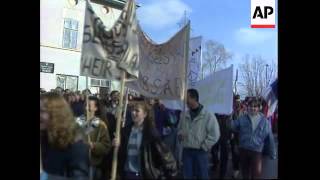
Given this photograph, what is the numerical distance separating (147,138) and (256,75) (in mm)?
1426

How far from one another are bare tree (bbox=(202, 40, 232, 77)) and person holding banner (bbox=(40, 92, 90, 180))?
5.57ft

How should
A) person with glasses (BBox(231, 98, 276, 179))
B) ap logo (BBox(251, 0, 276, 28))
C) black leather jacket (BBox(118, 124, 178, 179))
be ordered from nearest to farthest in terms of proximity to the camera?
ap logo (BBox(251, 0, 276, 28)) → person with glasses (BBox(231, 98, 276, 179)) → black leather jacket (BBox(118, 124, 178, 179))

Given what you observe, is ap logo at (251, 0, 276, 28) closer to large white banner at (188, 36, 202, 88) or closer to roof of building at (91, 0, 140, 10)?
large white banner at (188, 36, 202, 88)

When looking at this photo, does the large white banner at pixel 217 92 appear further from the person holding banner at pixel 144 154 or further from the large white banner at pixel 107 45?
the large white banner at pixel 107 45

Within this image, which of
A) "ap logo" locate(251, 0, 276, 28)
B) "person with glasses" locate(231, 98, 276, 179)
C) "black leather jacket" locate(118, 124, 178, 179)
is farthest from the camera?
"black leather jacket" locate(118, 124, 178, 179)

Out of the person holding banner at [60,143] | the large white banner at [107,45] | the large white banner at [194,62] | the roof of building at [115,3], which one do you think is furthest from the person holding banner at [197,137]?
the roof of building at [115,3]

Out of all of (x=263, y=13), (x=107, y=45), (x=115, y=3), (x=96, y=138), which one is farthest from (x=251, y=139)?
(x=115, y=3)

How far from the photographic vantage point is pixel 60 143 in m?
6.84

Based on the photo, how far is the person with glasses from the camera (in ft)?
21.6

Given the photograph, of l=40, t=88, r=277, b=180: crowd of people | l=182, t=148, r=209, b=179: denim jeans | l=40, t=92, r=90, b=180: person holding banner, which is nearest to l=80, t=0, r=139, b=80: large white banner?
l=40, t=88, r=277, b=180: crowd of people

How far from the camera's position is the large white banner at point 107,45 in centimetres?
668
